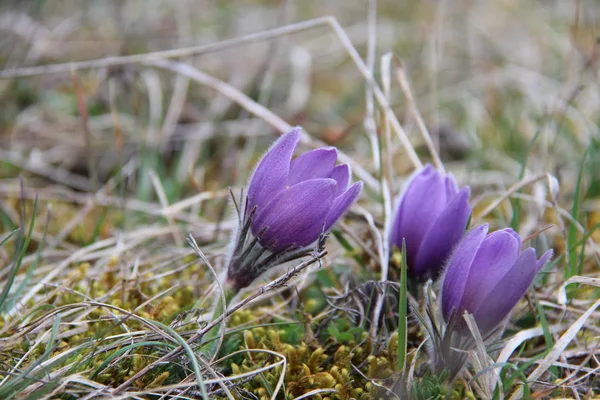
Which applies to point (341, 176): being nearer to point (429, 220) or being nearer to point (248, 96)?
point (429, 220)

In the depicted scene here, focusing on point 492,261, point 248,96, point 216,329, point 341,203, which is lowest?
point 216,329

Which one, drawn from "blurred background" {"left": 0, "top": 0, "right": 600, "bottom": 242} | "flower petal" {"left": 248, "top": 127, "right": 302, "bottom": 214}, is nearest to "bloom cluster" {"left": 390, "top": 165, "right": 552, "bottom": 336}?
"flower petal" {"left": 248, "top": 127, "right": 302, "bottom": 214}

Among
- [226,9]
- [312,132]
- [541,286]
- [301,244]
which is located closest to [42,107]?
[312,132]

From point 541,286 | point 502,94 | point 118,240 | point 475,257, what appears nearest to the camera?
point 475,257

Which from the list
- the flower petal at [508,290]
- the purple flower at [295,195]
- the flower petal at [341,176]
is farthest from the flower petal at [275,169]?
the flower petal at [508,290]

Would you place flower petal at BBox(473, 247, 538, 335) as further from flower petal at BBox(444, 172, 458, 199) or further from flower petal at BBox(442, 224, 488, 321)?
flower petal at BBox(444, 172, 458, 199)

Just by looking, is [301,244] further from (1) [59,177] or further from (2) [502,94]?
(2) [502,94]

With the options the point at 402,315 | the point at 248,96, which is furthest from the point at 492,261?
the point at 248,96

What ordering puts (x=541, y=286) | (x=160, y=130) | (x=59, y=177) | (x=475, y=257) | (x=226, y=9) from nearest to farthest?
(x=475, y=257), (x=541, y=286), (x=59, y=177), (x=160, y=130), (x=226, y=9)
